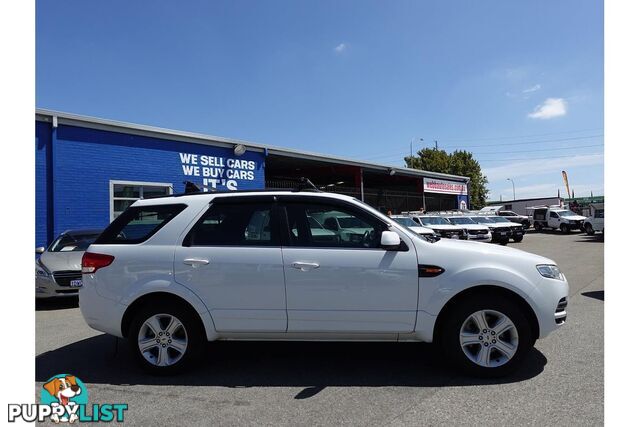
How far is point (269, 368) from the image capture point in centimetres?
459

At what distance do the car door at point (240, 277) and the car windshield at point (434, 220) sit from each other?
1786 cm

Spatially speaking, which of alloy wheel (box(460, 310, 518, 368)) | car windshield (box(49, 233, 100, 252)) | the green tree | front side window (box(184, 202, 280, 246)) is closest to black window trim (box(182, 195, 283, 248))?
front side window (box(184, 202, 280, 246))

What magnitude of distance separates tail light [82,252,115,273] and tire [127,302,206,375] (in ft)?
2.10

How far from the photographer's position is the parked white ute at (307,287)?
13.6ft

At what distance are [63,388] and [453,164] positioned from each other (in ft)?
201

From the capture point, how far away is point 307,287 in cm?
420

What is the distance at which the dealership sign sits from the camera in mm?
33500

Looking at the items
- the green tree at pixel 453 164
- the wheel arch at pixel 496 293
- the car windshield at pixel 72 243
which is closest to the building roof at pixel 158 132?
the car windshield at pixel 72 243

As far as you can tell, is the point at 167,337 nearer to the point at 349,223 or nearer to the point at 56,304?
the point at 349,223

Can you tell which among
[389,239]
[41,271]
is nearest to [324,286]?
[389,239]

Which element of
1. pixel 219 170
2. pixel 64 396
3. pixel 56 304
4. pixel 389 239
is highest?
pixel 219 170

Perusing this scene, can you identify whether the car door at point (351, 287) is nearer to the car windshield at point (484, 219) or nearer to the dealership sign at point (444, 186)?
the car windshield at point (484, 219)

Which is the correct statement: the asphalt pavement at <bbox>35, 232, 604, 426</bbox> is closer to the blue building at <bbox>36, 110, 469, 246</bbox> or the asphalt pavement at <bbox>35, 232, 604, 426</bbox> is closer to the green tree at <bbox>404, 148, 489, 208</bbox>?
the blue building at <bbox>36, 110, 469, 246</bbox>

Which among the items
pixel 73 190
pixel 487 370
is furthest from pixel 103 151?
pixel 487 370
